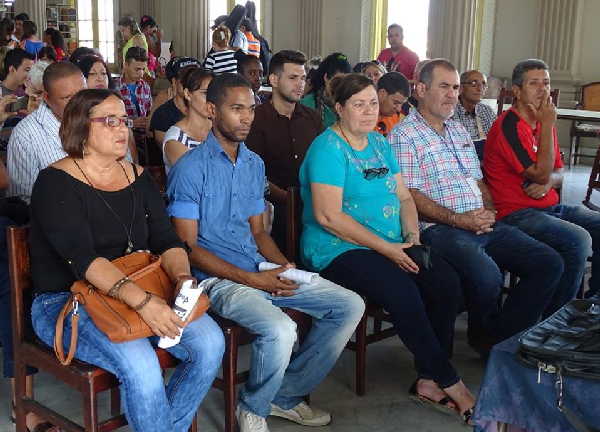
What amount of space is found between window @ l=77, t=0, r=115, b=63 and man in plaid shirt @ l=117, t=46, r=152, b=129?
359 inches

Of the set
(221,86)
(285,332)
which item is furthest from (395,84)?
(285,332)

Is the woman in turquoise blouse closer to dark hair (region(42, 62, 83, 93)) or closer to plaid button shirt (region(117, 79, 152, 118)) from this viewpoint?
dark hair (region(42, 62, 83, 93))

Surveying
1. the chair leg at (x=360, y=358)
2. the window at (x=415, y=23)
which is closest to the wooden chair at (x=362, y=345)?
the chair leg at (x=360, y=358)

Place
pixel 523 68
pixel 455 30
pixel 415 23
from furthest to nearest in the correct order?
pixel 415 23 < pixel 455 30 < pixel 523 68

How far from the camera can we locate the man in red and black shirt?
3252 millimetres

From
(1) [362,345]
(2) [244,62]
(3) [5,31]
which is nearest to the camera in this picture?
(1) [362,345]

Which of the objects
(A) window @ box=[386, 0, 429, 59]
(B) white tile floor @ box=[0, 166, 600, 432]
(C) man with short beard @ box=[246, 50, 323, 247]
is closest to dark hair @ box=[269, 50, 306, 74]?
(C) man with short beard @ box=[246, 50, 323, 247]

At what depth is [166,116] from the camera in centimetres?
422

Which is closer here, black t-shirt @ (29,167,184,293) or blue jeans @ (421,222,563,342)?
black t-shirt @ (29,167,184,293)

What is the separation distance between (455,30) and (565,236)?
22.0 feet

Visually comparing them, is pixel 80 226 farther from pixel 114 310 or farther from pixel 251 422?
pixel 251 422

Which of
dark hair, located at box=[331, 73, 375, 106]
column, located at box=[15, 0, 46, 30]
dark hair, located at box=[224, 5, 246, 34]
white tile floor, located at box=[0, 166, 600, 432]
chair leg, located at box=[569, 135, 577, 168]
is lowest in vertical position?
white tile floor, located at box=[0, 166, 600, 432]

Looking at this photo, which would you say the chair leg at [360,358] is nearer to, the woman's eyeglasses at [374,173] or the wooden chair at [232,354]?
the wooden chair at [232,354]

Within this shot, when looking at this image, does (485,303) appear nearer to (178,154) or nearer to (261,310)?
(261,310)
